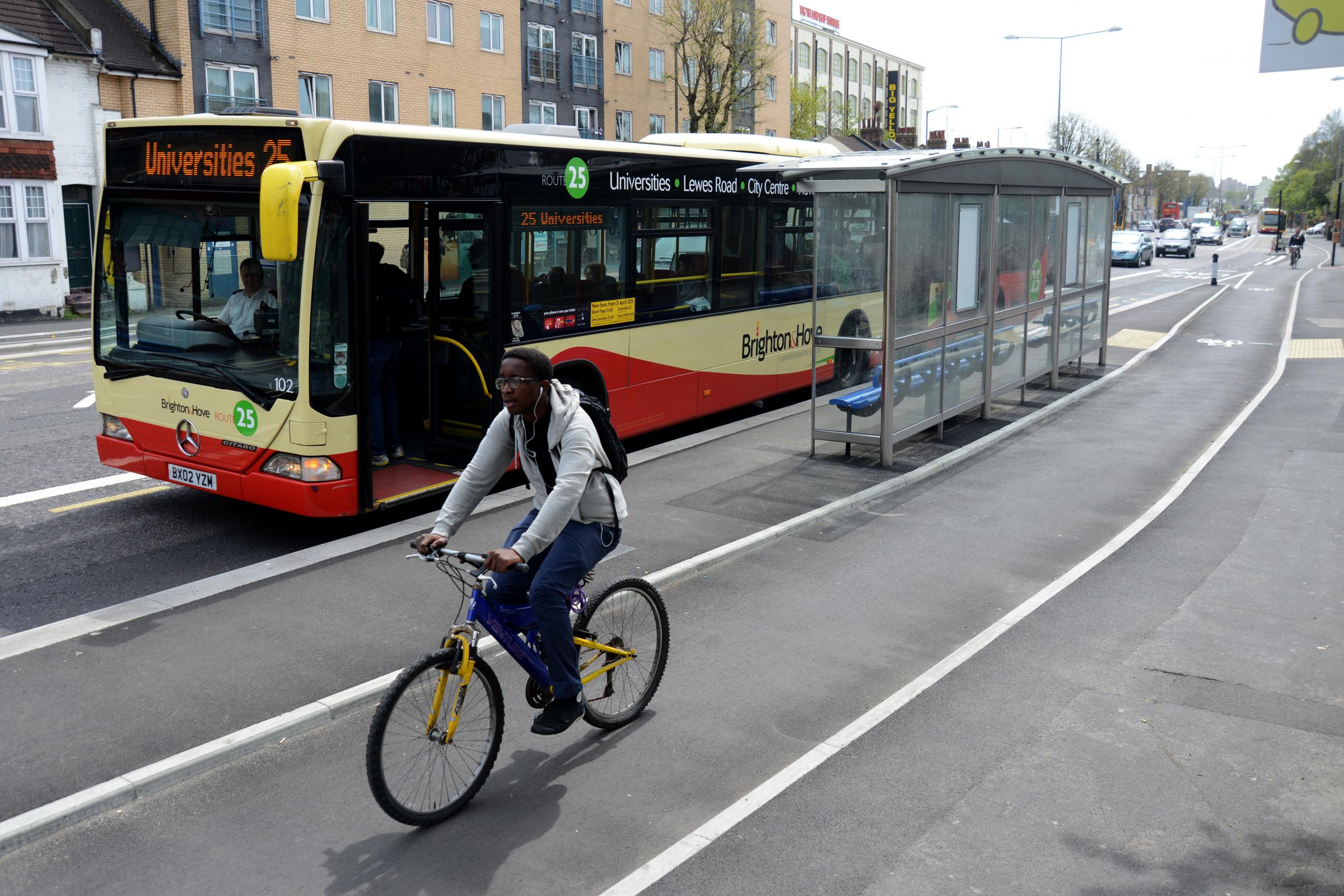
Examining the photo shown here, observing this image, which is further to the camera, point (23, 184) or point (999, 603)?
point (23, 184)

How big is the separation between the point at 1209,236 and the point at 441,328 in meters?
91.4

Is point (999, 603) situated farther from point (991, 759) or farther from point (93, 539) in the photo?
point (93, 539)

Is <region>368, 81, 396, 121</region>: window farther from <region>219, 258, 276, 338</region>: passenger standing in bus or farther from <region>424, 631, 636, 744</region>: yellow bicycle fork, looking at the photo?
<region>424, 631, 636, 744</region>: yellow bicycle fork

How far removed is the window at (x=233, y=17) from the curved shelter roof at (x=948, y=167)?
26.9m

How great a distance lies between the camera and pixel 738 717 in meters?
5.84

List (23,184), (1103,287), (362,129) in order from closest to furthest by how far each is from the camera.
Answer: (362,129) → (1103,287) → (23,184)

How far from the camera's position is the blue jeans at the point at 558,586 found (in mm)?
4945

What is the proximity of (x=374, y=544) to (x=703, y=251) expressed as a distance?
5.50 meters

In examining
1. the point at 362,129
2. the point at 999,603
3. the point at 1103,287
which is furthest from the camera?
the point at 1103,287

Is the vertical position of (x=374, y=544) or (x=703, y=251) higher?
(x=703, y=251)

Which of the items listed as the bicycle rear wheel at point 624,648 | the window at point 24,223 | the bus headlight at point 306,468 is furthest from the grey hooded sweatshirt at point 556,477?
the window at point 24,223

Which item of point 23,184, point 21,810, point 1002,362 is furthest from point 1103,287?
point 23,184

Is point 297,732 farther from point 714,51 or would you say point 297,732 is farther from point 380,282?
point 714,51

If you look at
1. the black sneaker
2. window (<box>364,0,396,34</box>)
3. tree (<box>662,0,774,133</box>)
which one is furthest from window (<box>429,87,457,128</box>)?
the black sneaker
